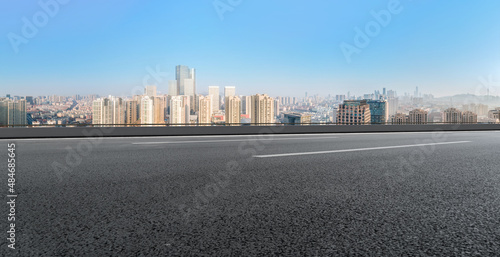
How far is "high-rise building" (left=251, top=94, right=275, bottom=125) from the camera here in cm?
2017

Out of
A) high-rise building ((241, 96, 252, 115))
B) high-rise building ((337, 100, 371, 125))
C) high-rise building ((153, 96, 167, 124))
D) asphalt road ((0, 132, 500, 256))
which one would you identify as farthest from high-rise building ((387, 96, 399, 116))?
asphalt road ((0, 132, 500, 256))

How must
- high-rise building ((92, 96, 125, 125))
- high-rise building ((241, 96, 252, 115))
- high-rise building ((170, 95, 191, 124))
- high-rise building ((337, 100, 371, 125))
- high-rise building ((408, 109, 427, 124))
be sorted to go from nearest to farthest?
high-rise building ((92, 96, 125, 125)), high-rise building ((170, 95, 191, 124)), high-rise building ((241, 96, 252, 115)), high-rise building ((337, 100, 371, 125)), high-rise building ((408, 109, 427, 124))

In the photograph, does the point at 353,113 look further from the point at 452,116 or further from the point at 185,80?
the point at 185,80

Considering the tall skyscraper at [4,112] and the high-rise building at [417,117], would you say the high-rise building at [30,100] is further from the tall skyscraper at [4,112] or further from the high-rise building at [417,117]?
the high-rise building at [417,117]

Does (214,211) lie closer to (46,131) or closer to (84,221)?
(84,221)

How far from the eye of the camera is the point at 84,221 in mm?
2736

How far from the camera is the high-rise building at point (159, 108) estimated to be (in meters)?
17.6

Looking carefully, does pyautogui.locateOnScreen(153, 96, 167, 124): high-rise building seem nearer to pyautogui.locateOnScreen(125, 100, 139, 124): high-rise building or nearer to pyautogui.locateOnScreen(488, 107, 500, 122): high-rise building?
pyautogui.locateOnScreen(125, 100, 139, 124): high-rise building

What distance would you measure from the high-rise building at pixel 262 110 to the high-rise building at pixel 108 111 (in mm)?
7611

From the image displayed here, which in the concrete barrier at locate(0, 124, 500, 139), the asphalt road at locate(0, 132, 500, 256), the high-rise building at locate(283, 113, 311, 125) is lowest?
the asphalt road at locate(0, 132, 500, 256)

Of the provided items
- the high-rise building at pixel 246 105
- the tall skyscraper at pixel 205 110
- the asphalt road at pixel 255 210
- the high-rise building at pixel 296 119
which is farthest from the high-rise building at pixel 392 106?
the asphalt road at pixel 255 210

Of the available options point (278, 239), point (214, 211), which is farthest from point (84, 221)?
point (278, 239)

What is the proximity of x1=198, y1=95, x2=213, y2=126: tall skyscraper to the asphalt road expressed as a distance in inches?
530

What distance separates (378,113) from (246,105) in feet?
30.1
